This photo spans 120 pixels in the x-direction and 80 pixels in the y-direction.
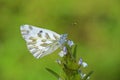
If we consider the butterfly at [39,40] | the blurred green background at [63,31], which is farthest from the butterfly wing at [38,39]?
the blurred green background at [63,31]

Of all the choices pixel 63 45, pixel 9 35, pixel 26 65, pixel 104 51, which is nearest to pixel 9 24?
pixel 9 35

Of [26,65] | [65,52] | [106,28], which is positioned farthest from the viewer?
[106,28]

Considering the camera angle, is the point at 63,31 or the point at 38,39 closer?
the point at 38,39

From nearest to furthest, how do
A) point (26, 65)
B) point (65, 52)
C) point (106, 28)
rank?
point (65, 52) → point (26, 65) → point (106, 28)

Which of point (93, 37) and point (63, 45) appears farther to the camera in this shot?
point (93, 37)

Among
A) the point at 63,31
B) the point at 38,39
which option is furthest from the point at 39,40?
the point at 63,31

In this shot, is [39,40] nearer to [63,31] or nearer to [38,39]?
[38,39]

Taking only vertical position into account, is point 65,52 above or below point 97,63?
above

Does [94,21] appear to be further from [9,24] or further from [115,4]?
[9,24]

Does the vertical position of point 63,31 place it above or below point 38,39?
below
